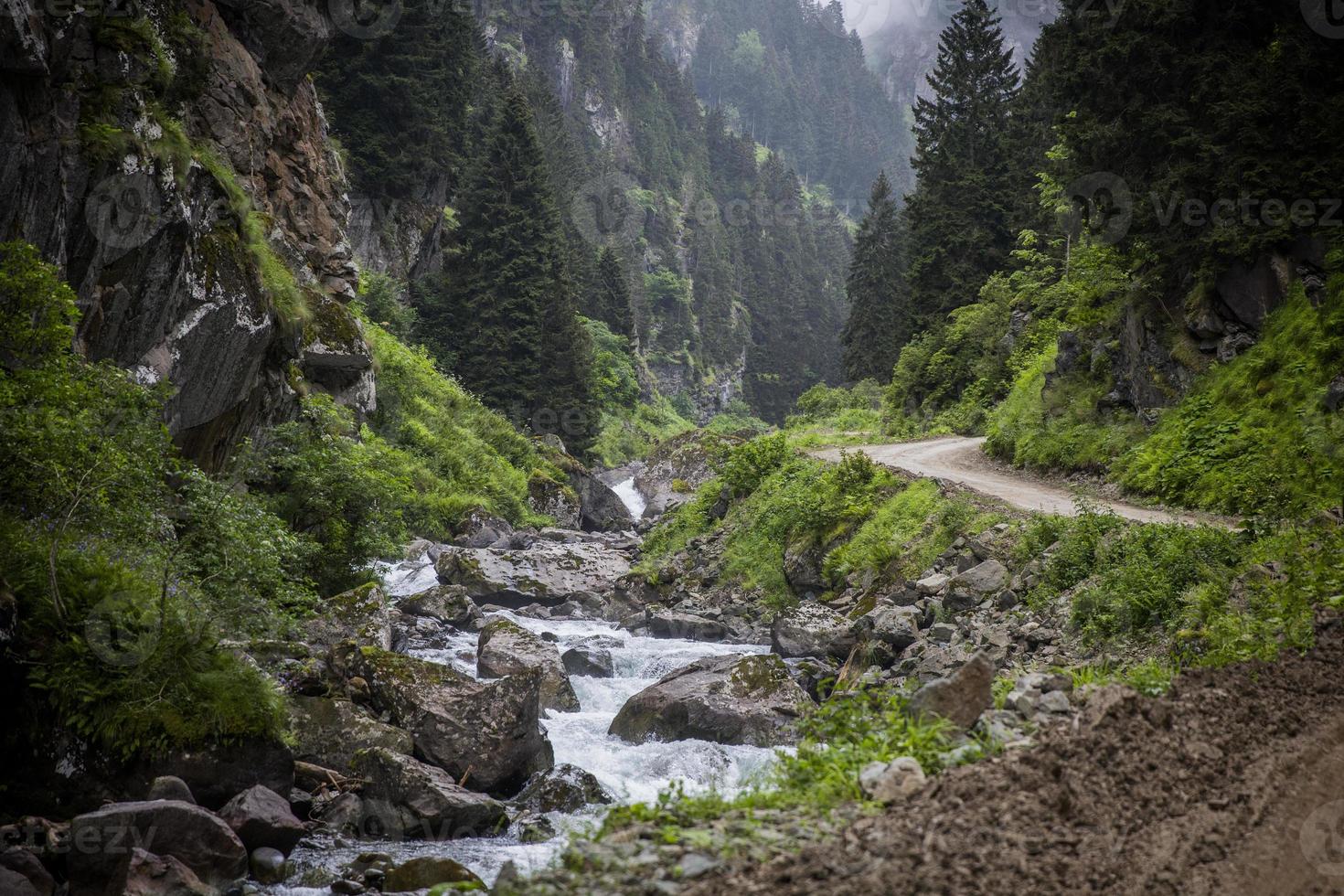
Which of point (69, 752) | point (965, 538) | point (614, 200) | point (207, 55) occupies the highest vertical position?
point (614, 200)

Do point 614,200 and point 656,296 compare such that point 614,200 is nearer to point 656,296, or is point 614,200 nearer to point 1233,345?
point 656,296

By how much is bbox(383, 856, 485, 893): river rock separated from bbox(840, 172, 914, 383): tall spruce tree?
3841 cm

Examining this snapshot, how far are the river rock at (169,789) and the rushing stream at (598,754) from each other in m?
1.24

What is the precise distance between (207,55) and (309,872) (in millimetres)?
15944

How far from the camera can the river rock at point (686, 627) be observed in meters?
17.5

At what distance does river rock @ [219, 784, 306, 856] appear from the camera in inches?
316

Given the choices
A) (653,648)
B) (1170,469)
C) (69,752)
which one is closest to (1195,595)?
(1170,469)

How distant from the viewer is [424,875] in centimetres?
751

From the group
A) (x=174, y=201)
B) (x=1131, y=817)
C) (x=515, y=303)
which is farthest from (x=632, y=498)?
(x=1131, y=817)

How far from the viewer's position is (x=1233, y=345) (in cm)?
1552

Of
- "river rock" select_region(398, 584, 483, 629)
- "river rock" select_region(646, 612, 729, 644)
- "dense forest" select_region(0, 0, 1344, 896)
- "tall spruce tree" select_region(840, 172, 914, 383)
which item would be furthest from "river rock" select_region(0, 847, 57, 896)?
"tall spruce tree" select_region(840, 172, 914, 383)

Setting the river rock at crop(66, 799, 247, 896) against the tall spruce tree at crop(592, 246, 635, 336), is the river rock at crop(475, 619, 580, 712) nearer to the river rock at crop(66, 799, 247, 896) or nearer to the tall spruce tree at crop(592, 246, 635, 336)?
the river rock at crop(66, 799, 247, 896)

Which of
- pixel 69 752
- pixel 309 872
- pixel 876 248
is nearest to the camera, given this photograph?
pixel 309 872

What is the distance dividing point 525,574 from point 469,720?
1145 cm
